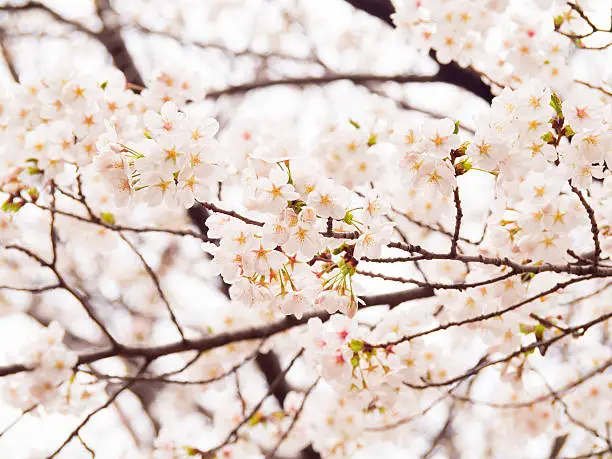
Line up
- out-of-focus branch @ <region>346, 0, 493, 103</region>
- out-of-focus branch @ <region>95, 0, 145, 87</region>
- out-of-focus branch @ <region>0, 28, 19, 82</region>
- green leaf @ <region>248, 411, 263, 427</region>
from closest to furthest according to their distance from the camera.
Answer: green leaf @ <region>248, 411, 263, 427</region>
out-of-focus branch @ <region>346, 0, 493, 103</region>
out-of-focus branch @ <region>95, 0, 145, 87</region>
out-of-focus branch @ <region>0, 28, 19, 82</region>

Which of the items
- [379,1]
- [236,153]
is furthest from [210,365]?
[379,1]

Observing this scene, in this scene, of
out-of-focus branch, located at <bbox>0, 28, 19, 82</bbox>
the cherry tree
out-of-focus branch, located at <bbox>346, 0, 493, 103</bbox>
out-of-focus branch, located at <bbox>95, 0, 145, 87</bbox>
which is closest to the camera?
the cherry tree

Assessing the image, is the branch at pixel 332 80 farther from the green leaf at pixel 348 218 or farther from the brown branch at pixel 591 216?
the green leaf at pixel 348 218

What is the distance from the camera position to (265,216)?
1.40m

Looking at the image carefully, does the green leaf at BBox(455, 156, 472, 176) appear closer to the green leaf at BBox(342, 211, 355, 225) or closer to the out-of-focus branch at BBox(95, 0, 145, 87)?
the green leaf at BBox(342, 211, 355, 225)

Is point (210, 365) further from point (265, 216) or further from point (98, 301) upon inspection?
point (98, 301)

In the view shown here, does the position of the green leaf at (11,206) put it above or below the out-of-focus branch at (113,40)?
below

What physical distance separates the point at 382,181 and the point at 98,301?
3.78 m

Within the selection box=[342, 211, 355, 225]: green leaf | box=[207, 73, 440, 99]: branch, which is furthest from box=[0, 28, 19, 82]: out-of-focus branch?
box=[342, 211, 355, 225]: green leaf

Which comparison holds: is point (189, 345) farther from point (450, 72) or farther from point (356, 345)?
point (450, 72)

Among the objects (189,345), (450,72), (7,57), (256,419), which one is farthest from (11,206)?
(7,57)

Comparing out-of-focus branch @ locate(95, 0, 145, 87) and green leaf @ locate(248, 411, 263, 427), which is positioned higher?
out-of-focus branch @ locate(95, 0, 145, 87)

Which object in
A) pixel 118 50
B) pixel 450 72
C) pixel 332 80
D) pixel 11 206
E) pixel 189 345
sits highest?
pixel 118 50

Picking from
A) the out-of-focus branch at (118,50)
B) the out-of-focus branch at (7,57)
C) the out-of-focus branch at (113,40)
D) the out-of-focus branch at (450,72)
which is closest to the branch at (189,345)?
the out-of-focus branch at (450,72)
